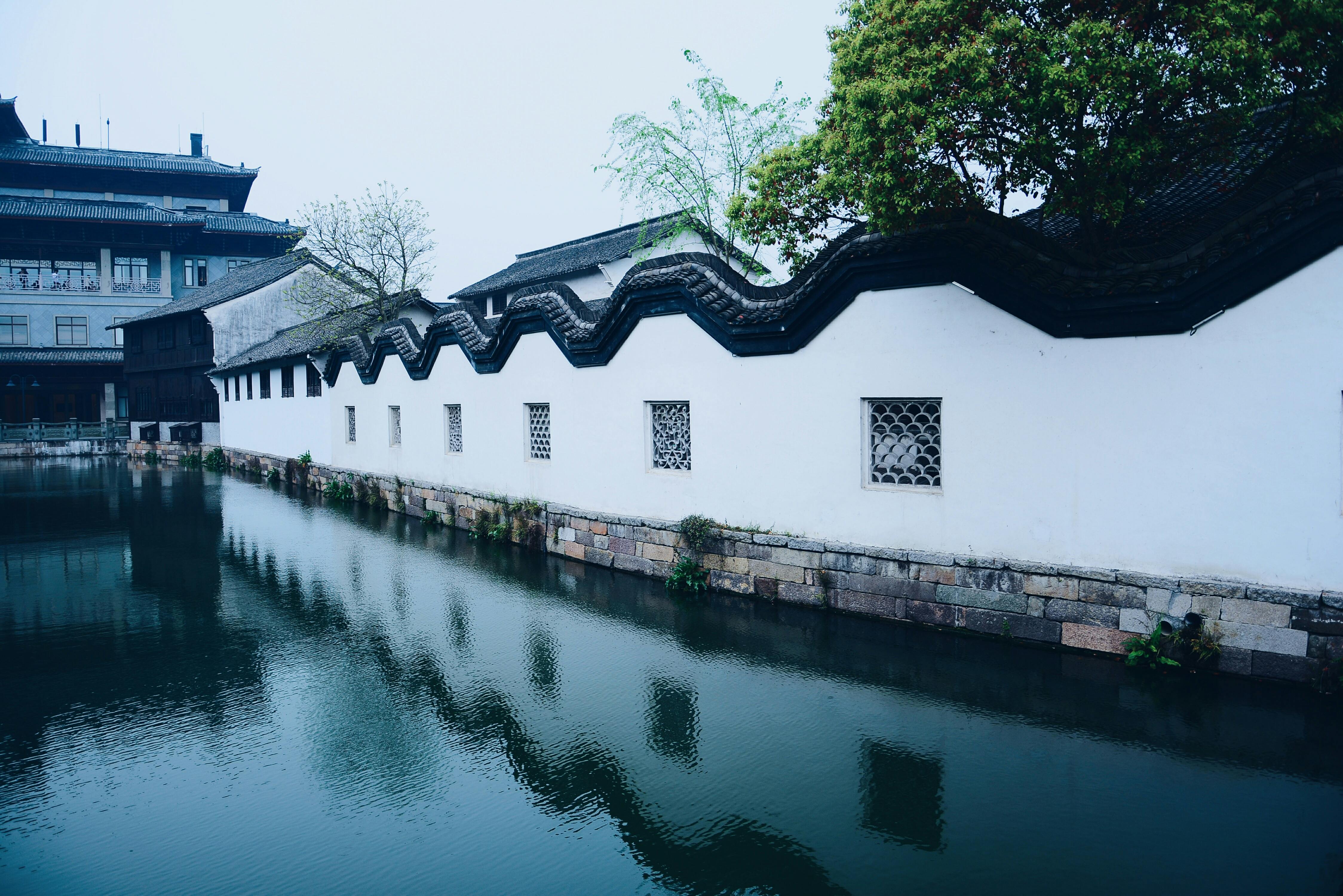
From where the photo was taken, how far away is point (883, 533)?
8492mm

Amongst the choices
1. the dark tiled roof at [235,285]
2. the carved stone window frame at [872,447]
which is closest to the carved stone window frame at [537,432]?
the carved stone window frame at [872,447]

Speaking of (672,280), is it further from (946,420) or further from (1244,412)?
(1244,412)

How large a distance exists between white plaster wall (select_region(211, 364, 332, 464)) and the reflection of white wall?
1345 cm

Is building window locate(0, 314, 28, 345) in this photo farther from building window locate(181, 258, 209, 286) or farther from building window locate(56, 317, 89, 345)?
A: building window locate(181, 258, 209, 286)

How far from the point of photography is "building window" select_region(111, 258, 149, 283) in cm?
4184

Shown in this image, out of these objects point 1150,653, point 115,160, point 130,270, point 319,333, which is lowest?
point 1150,653

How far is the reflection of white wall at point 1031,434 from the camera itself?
6258mm

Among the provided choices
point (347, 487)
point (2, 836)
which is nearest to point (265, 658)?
point (2, 836)

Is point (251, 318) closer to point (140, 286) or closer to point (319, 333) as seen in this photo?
point (319, 333)

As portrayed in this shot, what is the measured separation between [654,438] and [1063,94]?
6.41 metres

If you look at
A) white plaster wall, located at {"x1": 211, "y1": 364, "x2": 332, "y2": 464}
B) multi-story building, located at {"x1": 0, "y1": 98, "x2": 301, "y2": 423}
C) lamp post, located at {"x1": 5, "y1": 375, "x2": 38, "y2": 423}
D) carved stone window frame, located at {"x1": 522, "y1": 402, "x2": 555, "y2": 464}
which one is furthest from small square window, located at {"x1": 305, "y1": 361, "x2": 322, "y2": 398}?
lamp post, located at {"x1": 5, "y1": 375, "x2": 38, "y2": 423}

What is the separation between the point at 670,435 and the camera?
11047mm

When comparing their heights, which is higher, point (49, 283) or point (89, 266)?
point (89, 266)

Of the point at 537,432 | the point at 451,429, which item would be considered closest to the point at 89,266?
the point at 451,429
